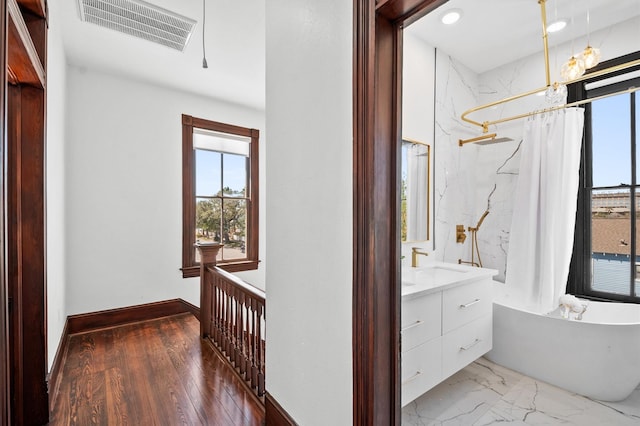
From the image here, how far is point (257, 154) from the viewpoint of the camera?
441cm

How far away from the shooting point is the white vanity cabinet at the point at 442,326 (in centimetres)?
166

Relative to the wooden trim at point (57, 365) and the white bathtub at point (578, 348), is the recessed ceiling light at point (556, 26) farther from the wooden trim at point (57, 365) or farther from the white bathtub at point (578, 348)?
the wooden trim at point (57, 365)

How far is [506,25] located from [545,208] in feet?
4.79

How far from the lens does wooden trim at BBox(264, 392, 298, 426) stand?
156 centimetres

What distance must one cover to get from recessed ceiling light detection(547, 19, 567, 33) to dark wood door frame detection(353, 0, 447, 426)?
199 centimetres

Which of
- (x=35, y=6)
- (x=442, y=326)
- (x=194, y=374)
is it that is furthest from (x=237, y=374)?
(x=35, y=6)

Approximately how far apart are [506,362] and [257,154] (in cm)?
373

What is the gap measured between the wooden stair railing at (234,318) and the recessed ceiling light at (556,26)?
9.63 ft

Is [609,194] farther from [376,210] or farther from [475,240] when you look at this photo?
[376,210]

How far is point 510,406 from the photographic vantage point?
6.39ft

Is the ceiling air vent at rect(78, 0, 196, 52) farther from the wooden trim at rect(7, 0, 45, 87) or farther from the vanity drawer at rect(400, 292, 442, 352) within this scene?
the vanity drawer at rect(400, 292, 442, 352)

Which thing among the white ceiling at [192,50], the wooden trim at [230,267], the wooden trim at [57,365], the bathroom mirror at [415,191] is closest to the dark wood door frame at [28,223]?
the wooden trim at [57,365]

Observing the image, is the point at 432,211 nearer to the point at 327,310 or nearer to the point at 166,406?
the point at 327,310

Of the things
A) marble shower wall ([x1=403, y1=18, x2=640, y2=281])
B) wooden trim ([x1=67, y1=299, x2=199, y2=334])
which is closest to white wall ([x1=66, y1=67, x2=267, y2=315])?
wooden trim ([x1=67, y1=299, x2=199, y2=334])
